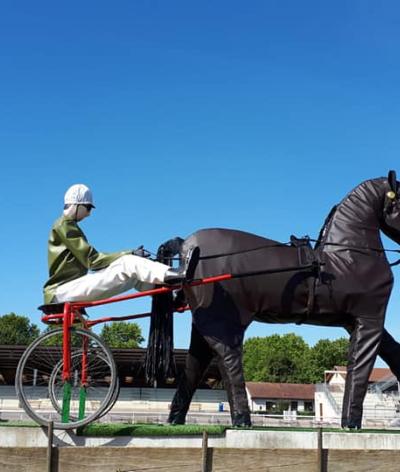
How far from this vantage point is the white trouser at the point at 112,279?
612cm

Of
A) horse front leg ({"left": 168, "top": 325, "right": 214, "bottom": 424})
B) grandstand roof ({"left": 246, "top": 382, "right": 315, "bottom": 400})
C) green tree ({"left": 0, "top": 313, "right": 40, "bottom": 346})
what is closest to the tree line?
Answer: green tree ({"left": 0, "top": 313, "right": 40, "bottom": 346})

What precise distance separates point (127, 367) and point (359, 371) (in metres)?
26.0

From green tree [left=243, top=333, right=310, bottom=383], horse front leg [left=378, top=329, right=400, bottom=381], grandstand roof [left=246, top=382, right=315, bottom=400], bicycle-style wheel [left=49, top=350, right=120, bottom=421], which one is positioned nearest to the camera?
bicycle-style wheel [left=49, top=350, right=120, bottom=421]

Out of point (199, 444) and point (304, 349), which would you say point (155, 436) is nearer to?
point (199, 444)

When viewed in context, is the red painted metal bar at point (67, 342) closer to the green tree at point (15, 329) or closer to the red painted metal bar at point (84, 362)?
the red painted metal bar at point (84, 362)

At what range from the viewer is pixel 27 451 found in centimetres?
478

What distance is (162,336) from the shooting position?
664cm

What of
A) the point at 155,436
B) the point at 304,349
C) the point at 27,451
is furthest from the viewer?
the point at 304,349

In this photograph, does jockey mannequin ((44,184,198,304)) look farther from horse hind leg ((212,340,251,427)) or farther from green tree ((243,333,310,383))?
green tree ((243,333,310,383))

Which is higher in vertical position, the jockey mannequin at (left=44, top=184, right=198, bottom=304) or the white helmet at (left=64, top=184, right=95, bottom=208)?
the white helmet at (left=64, top=184, right=95, bottom=208)

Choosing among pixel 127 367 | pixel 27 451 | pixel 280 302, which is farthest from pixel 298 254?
pixel 127 367

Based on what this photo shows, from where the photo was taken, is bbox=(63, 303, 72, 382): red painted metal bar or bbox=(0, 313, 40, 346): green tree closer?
bbox=(63, 303, 72, 382): red painted metal bar

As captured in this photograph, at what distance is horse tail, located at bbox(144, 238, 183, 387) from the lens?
6.51 m

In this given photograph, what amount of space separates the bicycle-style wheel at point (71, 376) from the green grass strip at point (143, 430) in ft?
0.44
